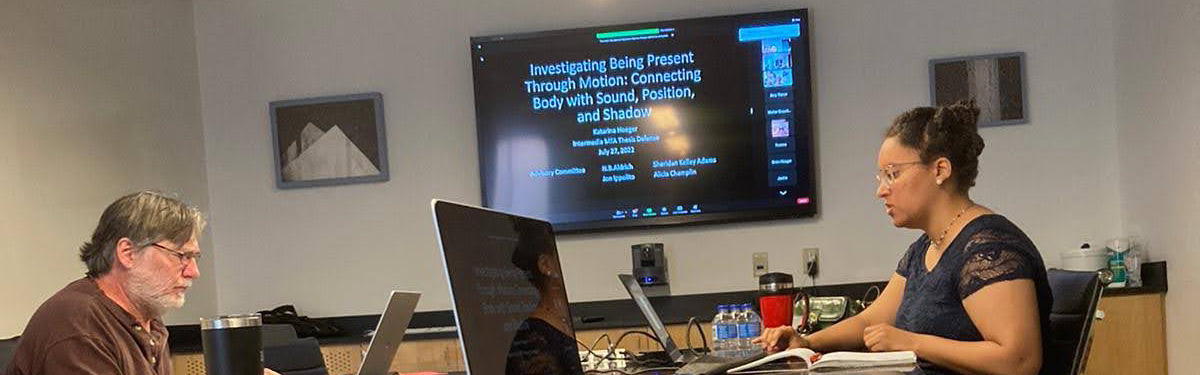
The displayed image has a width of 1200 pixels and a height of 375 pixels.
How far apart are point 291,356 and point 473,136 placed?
7.58 feet

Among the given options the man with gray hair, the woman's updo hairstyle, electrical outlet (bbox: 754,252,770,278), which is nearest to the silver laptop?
the man with gray hair

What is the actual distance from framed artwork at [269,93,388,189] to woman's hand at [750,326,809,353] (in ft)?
9.50

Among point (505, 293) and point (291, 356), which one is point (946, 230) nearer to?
point (505, 293)

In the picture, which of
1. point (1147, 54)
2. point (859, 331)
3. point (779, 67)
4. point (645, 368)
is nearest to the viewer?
point (645, 368)

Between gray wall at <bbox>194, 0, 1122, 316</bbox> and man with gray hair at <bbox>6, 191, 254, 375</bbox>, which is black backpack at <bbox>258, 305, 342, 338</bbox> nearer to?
gray wall at <bbox>194, 0, 1122, 316</bbox>

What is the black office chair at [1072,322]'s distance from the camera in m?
2.32

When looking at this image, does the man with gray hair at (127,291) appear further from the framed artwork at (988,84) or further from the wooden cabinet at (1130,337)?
the wooden cabinet at (1130,337)

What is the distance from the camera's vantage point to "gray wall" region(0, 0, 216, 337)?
4.08 metres

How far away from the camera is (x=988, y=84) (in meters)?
5.02

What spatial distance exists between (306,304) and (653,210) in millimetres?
1522

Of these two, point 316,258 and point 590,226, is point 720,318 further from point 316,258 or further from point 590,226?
point 316,258

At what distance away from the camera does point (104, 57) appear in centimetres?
467

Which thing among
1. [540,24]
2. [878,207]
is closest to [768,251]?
[878,207]

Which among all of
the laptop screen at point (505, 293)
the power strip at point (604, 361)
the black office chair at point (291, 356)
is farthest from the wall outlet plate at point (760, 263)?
the laptop screen at point (505, 293)
